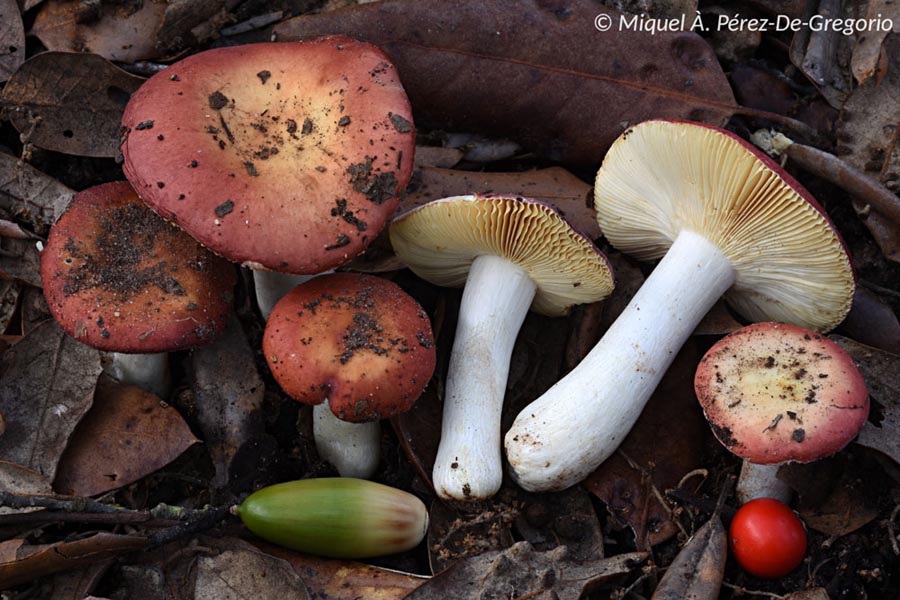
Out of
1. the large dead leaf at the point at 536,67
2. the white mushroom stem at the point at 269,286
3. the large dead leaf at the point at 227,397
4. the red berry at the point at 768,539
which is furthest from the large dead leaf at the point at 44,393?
the red berry at the point at 768,539

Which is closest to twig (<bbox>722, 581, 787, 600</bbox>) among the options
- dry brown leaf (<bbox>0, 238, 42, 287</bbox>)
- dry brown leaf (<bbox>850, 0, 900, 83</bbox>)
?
dry brown leaf (<bbox>850, 0, 900, 83</bbox>)

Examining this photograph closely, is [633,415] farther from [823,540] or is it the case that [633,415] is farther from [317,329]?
[317,329]

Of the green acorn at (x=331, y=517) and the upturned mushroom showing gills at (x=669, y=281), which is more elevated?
the upturned mushroom showing gills at (x=669, y=281)

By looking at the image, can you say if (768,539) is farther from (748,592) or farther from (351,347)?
(351,347)

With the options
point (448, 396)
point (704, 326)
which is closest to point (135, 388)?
point (448, 396)

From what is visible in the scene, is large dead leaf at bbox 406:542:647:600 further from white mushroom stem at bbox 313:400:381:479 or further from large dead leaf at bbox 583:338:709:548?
white mushroom stem at bbox 313:400:381:479

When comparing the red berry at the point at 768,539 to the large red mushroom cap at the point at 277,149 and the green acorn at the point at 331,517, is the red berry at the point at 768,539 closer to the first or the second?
the green acorn at the point at 331,517
